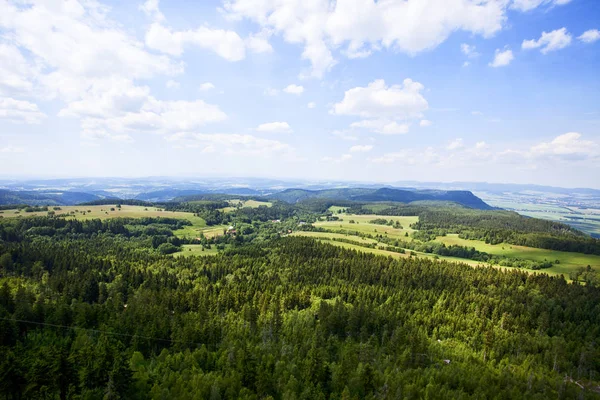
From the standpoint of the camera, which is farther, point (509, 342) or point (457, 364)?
point (509, 342)

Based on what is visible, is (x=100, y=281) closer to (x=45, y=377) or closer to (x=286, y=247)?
(x=45, y=377)

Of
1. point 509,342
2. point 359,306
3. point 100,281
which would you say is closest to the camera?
point 509,342

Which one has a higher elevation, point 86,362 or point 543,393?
point 86,362

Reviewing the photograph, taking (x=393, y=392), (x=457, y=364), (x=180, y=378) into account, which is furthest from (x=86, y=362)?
(x=457, y=364)

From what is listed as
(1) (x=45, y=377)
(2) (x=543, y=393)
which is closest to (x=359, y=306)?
(2) (x=543, y=393)

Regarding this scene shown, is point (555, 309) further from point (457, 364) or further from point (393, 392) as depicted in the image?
point (393, 392)

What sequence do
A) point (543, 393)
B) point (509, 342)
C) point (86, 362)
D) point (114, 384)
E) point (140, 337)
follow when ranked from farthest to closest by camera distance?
point (509, 342), point (140, 337), point (543, 393), point (86, 362), point (114, 384)
